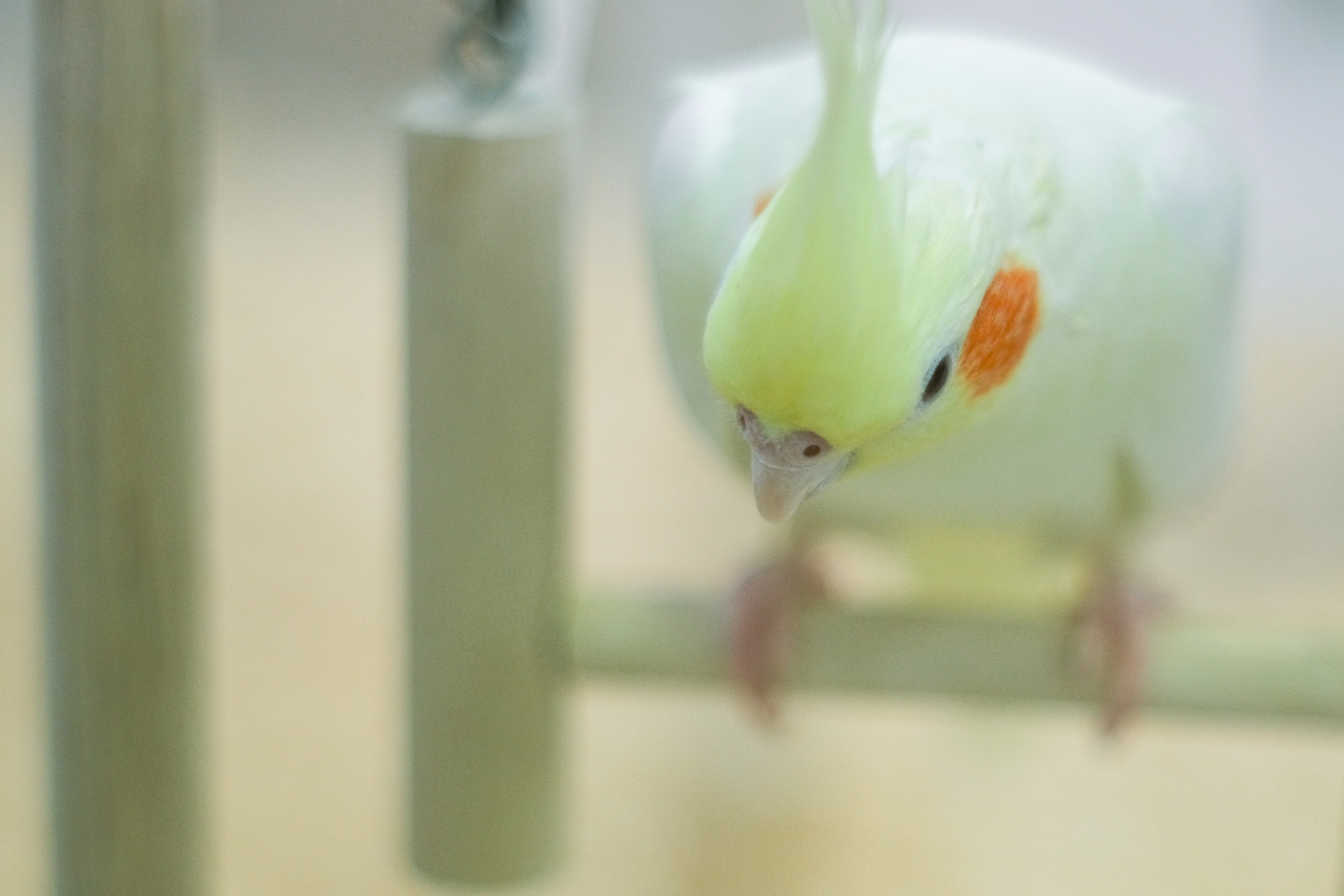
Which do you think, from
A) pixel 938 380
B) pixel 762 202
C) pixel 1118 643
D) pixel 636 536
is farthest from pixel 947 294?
pixel 636 536

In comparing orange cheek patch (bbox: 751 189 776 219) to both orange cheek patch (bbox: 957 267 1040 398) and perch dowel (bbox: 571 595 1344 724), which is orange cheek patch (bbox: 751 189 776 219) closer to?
orange cheek patch (bbox: 957 267 1040 398)

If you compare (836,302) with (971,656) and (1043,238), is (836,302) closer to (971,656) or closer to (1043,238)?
(1043,238)

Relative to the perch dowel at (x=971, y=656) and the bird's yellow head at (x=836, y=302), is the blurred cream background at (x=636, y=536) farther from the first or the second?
the bird's yellow head at (x=836, y=302)

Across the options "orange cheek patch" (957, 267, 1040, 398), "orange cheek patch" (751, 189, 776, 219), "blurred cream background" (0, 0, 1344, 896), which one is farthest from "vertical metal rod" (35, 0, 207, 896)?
"orange cheek patch" (957, 267, 1040, 398)

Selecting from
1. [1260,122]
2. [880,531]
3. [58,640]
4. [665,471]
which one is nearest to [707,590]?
[880,531]

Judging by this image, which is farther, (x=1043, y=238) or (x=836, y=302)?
(x=1043, y=238)

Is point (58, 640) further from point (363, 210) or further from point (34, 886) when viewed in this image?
point (363, 210)
